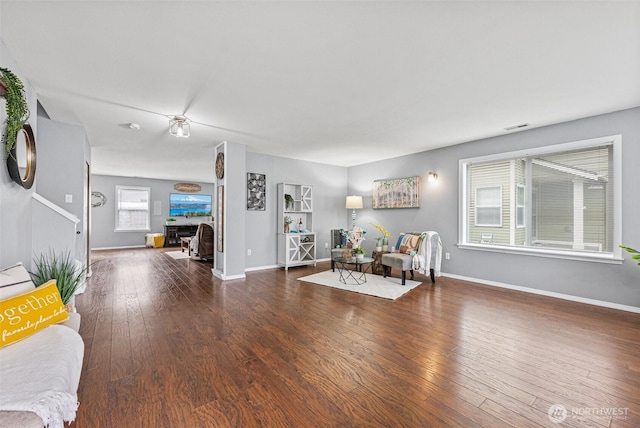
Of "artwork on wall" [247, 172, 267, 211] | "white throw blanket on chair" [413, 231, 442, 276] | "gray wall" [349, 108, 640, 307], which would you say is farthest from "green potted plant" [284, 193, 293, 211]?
"white throw blanket on chair" [413, 231, 442, 276]

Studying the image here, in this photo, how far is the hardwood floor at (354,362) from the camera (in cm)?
157

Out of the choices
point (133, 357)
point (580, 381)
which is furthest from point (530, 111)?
point (133, 357)

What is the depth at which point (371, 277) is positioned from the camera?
4.89 meters

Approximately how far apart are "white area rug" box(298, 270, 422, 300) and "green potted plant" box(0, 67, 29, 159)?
377 centimetres

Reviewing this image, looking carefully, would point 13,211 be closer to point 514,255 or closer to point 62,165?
point 62,165

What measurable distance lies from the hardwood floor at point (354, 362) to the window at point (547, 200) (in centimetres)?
96

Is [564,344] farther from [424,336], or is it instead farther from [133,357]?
[133,357]

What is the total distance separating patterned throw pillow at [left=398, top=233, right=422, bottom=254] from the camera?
4.69 m

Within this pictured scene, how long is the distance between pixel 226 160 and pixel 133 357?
134 inches

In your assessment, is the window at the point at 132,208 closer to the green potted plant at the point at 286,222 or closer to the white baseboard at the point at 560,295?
the green potted plant at the point at 286,222

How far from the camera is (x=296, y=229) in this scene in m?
6.29

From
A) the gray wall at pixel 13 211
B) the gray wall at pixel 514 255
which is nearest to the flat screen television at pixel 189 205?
the gray wall at pixel 514 255

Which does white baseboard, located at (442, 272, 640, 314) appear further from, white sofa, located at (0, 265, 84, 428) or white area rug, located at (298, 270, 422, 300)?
white sofa, located at (0, 265, 84, 428)

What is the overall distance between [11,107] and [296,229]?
474cm
